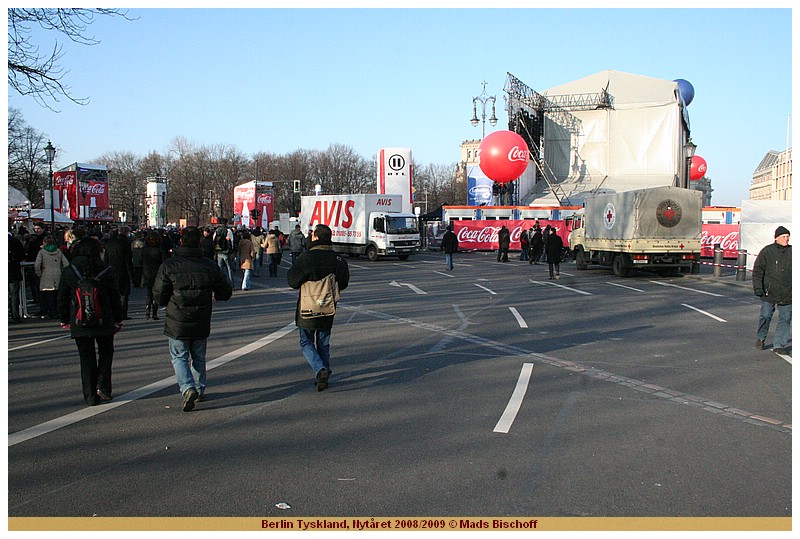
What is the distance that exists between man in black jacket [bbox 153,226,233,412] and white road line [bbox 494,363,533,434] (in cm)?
292

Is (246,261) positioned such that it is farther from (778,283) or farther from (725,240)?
(725,240)

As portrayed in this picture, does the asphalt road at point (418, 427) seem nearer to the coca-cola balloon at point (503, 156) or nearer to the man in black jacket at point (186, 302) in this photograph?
the man in black jacket at point (186, 302)

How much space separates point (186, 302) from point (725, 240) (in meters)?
35.8

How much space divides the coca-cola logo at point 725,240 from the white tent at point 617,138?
16247 mm

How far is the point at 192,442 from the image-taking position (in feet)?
19.3

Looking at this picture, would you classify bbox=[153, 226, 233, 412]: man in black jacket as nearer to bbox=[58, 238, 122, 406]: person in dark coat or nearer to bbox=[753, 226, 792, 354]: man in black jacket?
bbox=[58, 238, 122, 406]: person in dark coat

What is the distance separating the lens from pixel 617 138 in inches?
2269

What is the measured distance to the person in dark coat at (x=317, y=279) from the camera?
7.71 meters

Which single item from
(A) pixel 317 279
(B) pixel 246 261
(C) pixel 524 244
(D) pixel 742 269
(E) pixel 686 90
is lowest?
(D) pixel 742 269

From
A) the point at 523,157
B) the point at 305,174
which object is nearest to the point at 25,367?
the point at 523,157

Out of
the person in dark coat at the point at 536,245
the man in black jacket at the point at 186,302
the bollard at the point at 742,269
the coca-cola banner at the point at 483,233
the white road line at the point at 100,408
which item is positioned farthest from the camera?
the coca-cola banner at the point at 483,233

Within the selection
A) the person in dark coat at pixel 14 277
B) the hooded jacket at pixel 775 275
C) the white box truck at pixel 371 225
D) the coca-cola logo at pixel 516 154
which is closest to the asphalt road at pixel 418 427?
the hooded jacket at pixel 775 275

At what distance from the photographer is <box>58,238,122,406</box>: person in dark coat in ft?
23.4

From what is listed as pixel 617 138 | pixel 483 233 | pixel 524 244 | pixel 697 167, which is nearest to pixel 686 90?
pixel 697 167
